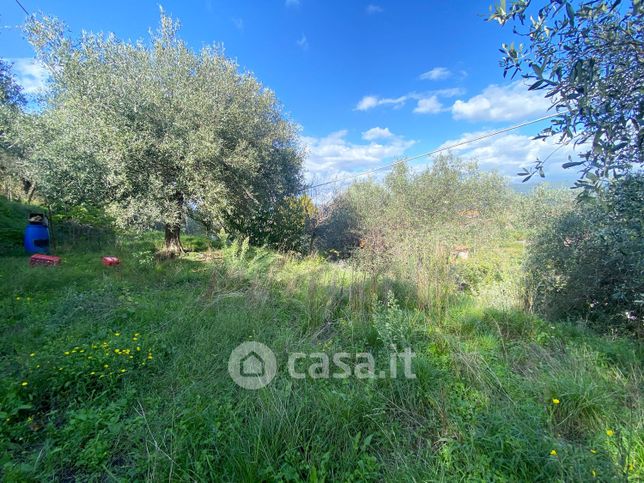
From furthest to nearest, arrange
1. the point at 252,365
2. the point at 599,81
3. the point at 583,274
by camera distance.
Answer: the point at 583,274, the point at 252,365, the point at 599,81

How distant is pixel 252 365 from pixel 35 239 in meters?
7.91

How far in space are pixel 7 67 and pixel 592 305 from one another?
17.5 metres

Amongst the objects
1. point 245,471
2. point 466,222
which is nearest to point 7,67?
point 245,471

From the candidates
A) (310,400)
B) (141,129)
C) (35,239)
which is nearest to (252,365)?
(310,400)

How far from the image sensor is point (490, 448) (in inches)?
61.9

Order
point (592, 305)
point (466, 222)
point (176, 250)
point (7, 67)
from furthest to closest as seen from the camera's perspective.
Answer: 1. point (466, 222)
2. point (7, 67)
3. point (176, 250)
4. point (592, 305)

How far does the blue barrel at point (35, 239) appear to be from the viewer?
21.8 feet

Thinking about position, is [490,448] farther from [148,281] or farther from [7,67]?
[7,67]

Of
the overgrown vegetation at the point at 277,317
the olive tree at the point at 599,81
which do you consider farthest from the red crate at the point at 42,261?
the olive tree at the point at 599,81

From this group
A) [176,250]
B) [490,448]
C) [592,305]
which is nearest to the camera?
[490,448]

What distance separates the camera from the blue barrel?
664 cm

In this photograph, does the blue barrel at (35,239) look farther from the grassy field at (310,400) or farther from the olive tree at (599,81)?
the olive tree at (599,81)

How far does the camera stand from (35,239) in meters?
6.67

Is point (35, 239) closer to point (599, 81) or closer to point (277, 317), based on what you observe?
point (277, 317)
